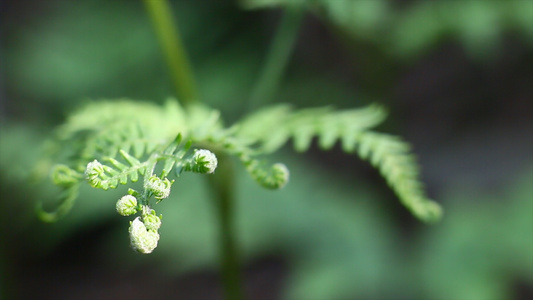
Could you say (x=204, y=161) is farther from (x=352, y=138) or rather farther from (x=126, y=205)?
(x=352, y=138)

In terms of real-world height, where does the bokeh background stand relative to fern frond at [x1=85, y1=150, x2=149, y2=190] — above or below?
above

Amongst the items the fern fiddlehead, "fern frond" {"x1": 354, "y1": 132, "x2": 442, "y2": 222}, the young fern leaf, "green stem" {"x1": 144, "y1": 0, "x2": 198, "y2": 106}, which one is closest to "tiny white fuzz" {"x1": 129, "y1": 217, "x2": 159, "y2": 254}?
the fern fiddlehead

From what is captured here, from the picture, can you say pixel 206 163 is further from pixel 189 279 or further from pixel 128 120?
pixel 189 279

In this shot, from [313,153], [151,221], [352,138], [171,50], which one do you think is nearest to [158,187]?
[151,221]

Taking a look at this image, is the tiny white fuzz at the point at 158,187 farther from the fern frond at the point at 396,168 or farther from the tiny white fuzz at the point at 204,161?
the fern frond at the point at 396,168

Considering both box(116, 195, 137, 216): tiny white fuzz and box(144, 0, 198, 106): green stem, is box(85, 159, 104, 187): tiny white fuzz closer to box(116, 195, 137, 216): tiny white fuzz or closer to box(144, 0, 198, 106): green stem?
box(116, 195, 137, 216): tiny white fuzz

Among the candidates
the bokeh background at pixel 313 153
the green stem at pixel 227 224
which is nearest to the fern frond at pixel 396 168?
the green stem at pixel 227 224
